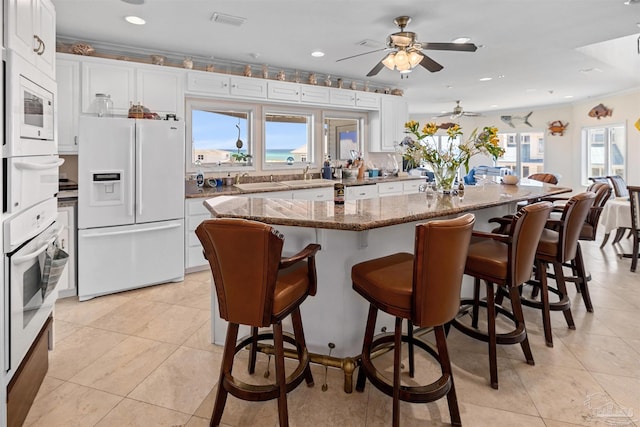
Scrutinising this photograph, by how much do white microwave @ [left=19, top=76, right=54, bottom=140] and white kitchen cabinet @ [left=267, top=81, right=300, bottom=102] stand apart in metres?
2.96

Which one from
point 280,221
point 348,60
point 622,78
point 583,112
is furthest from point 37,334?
point 583,112

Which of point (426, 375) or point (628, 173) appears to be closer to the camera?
point (426, 375)

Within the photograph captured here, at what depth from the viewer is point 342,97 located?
5605 millimetres

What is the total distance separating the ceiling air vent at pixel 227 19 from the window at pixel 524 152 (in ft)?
27.7

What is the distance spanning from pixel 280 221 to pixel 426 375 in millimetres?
1269

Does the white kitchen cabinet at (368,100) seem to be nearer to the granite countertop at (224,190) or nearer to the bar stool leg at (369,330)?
the granite countertop at (224,190)

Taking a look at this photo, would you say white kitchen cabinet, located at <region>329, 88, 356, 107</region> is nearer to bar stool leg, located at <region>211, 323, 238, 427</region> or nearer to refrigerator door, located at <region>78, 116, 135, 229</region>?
refrigerator door, located at <region>78, 116, 135, 229</region>

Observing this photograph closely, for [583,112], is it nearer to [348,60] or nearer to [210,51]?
[348,60]

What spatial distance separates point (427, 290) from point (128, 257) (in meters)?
3.10

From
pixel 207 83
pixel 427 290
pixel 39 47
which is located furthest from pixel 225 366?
pixel 207 83

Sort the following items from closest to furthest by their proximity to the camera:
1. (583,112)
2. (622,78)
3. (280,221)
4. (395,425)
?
(395,425)
(280,221)
(622,78)
(583,112)

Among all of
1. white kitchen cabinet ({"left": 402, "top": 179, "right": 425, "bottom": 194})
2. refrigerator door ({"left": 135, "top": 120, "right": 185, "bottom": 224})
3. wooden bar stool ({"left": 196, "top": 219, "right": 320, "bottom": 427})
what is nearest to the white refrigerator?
refrigerator door ({"left": 135, "top": 120, "right": 185, "bottom": 224})

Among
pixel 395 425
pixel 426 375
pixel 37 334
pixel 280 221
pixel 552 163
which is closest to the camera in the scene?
pixel 395 425

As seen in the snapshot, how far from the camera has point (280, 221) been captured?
6.25ft
